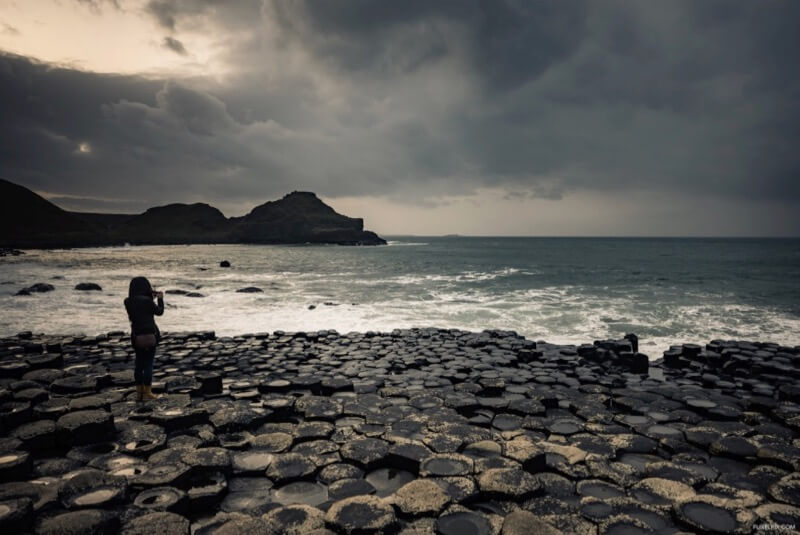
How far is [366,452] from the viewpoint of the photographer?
5516mm

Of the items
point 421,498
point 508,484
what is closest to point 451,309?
point 508,484

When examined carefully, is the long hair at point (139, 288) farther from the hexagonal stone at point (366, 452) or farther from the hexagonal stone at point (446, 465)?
the hexagonal stone at point (446, 465)

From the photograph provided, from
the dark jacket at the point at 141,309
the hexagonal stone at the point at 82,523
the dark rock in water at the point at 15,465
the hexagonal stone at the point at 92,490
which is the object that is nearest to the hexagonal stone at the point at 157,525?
the hexagonal stone at the point at 82,523

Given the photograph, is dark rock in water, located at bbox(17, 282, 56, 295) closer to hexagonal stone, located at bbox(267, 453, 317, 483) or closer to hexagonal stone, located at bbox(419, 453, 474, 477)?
hexagonal stone, located at bbox(267, 453, 317, 483)

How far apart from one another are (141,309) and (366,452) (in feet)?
17.6

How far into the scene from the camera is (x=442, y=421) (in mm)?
6734

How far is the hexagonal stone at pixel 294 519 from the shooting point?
389 cm

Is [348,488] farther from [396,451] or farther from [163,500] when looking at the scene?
[163,500]

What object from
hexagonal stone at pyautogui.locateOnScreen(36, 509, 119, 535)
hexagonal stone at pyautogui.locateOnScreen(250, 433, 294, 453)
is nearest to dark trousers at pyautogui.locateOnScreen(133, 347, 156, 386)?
hexagonal stone at pyautogui.locateOnScreen(250, 433, 294, 453)

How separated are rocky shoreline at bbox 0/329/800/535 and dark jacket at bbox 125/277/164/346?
1312 millimetres

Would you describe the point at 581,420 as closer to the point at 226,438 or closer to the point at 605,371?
the point at 605,371

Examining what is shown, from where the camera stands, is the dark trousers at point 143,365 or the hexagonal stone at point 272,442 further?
the dark trousers at point 143,365

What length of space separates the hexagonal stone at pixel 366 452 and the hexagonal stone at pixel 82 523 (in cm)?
264

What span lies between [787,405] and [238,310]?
23033mm
